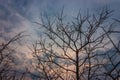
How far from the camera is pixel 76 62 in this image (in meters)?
16.4

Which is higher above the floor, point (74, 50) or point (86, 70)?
point (74, 50)

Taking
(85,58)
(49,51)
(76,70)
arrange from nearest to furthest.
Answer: (76,70) → (85,58) → (49,51)

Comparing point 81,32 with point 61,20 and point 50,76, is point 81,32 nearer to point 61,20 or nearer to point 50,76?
point 61,20

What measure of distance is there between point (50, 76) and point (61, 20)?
22.7ft

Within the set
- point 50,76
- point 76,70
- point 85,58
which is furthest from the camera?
point 50,76

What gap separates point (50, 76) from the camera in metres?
21.5

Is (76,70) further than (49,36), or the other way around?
(49,36)

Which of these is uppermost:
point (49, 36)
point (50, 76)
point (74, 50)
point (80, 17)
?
point (80, 17)

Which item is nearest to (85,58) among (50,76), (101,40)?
(101,40)

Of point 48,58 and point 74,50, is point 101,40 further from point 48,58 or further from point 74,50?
point 48,58

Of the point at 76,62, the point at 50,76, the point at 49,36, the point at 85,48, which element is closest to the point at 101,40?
the point at 85,48

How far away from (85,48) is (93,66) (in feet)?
5.51

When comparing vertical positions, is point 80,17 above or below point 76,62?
above

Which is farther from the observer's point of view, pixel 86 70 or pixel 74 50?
pixel 86 70
